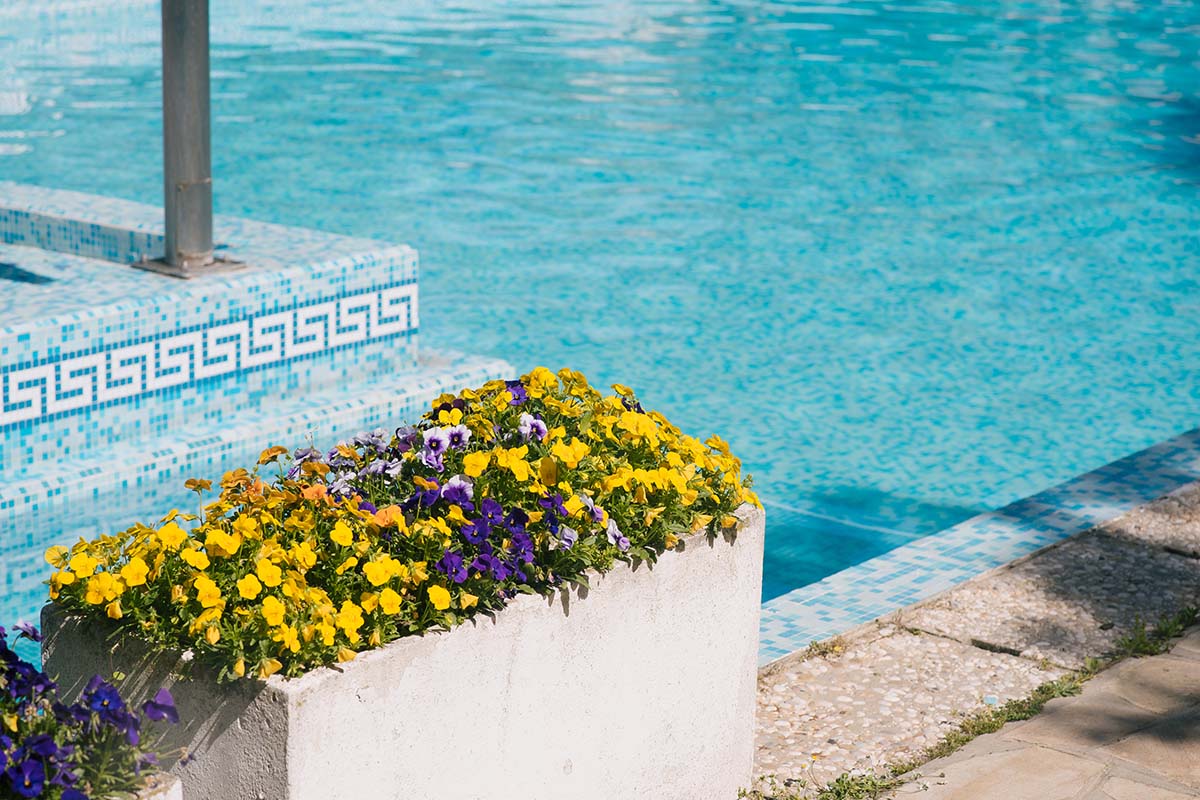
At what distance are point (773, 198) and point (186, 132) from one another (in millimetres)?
6771

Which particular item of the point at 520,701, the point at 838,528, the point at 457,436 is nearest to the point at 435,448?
the point at 457,436

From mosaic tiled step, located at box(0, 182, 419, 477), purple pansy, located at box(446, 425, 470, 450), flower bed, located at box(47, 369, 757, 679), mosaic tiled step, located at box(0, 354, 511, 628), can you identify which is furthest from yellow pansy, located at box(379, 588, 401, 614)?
mosaic tiled step, located at box(0, 182, 419, 477)

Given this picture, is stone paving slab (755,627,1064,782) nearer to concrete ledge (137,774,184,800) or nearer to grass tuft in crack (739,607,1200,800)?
grass tuft in crack (739,607,1200,800)

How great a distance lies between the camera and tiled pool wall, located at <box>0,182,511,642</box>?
5.78 meters

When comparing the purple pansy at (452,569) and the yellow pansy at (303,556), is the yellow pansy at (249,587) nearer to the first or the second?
the yellow pansy at (303,556)

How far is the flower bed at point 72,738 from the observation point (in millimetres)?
2361

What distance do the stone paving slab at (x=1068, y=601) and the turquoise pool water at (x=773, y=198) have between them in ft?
3.90

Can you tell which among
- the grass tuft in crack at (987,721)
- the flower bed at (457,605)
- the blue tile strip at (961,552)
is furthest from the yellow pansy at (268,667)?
the blue tile strip at (961,552)

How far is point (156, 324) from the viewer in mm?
6156

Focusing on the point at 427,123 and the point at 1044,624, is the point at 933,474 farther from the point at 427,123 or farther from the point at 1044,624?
the point at 427,123

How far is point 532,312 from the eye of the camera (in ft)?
31.4

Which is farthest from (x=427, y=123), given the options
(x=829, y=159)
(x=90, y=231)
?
(x=90, y=231)

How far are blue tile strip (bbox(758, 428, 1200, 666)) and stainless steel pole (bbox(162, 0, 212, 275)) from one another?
9.63 feet

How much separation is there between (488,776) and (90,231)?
4.93 metres
